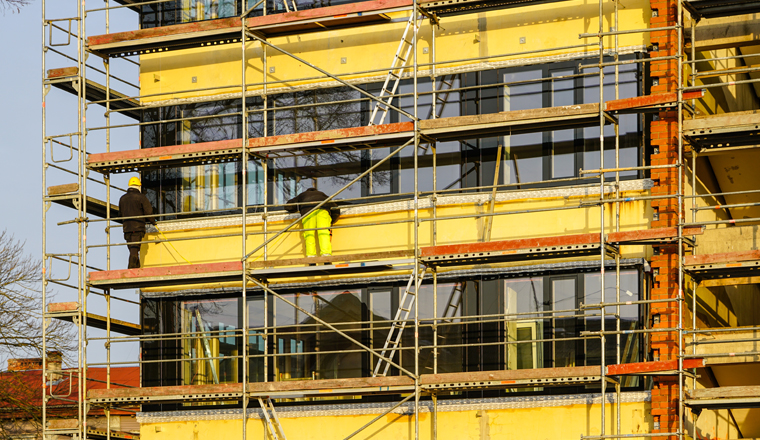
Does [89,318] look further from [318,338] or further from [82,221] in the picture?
[318,338]

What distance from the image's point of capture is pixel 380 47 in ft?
65.4

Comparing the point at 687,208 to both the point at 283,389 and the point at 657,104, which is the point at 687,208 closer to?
the point at 657,104

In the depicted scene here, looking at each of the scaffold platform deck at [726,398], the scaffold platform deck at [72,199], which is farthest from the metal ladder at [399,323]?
the scaffold platform deck at [72,199]

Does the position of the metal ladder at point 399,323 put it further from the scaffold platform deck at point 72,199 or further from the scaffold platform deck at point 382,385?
the scaffold platform deck at point 72,199

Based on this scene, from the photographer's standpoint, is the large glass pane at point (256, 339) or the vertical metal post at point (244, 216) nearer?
the vertical metal post at point (244, 216)

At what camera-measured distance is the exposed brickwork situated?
1714 cm

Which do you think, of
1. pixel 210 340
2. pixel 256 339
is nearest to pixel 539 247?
pixel 256 339

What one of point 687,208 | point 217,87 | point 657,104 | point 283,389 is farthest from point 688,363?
point 217,87

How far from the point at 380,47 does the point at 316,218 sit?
3.12 m

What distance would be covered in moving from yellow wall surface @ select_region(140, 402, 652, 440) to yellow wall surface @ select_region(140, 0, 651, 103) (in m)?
5.64

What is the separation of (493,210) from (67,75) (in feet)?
26.8

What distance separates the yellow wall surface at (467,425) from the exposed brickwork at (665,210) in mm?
405

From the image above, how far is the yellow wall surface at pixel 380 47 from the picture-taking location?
61.8 ft

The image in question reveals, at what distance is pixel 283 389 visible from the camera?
18531 millimetres
